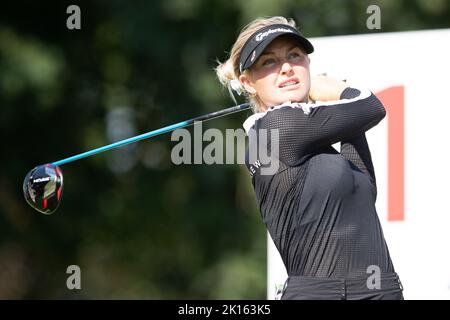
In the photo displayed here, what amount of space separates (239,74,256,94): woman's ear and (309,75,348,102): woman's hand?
0.20 metres

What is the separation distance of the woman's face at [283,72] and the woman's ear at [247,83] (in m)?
0.07

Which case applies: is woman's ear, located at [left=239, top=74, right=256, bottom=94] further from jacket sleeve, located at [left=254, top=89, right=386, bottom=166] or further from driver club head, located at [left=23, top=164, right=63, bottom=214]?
driver club head, located at [left=23, top=164, right=63, bottom=214]

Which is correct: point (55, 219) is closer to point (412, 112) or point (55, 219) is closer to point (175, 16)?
point (175, 16)

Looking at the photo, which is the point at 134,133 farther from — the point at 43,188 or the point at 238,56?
the point at 238,56

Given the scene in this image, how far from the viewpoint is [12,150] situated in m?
10.7

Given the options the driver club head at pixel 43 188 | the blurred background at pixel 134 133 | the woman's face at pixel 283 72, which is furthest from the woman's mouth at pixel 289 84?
the blurred background at pixel 134 133

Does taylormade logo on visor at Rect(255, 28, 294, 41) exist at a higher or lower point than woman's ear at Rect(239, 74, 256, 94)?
higher

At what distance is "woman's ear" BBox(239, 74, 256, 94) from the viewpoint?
326cm

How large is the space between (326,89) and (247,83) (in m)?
0.27

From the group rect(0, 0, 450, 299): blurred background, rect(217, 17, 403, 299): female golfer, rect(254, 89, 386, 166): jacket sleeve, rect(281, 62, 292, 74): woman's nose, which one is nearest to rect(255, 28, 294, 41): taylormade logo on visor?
rect(217, 17, 403, 299): female golfer

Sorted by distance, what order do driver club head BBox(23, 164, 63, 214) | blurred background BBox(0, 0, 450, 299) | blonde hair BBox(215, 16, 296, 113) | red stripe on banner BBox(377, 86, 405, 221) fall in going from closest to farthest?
blonde hair BBox(215, 16, 296, 113) < driver club head BBox(23, 164, 63, 214) < red stripe on banner BBox(377, 86, 405, 221) < blurred background BBox(0, 0, 450, 299)

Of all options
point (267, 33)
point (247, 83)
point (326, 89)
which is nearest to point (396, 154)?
point (326, 89)

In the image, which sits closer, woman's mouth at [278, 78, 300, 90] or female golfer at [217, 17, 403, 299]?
female golfer at [217, 17, 403, 299]

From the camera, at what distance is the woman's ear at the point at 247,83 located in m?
3.26
